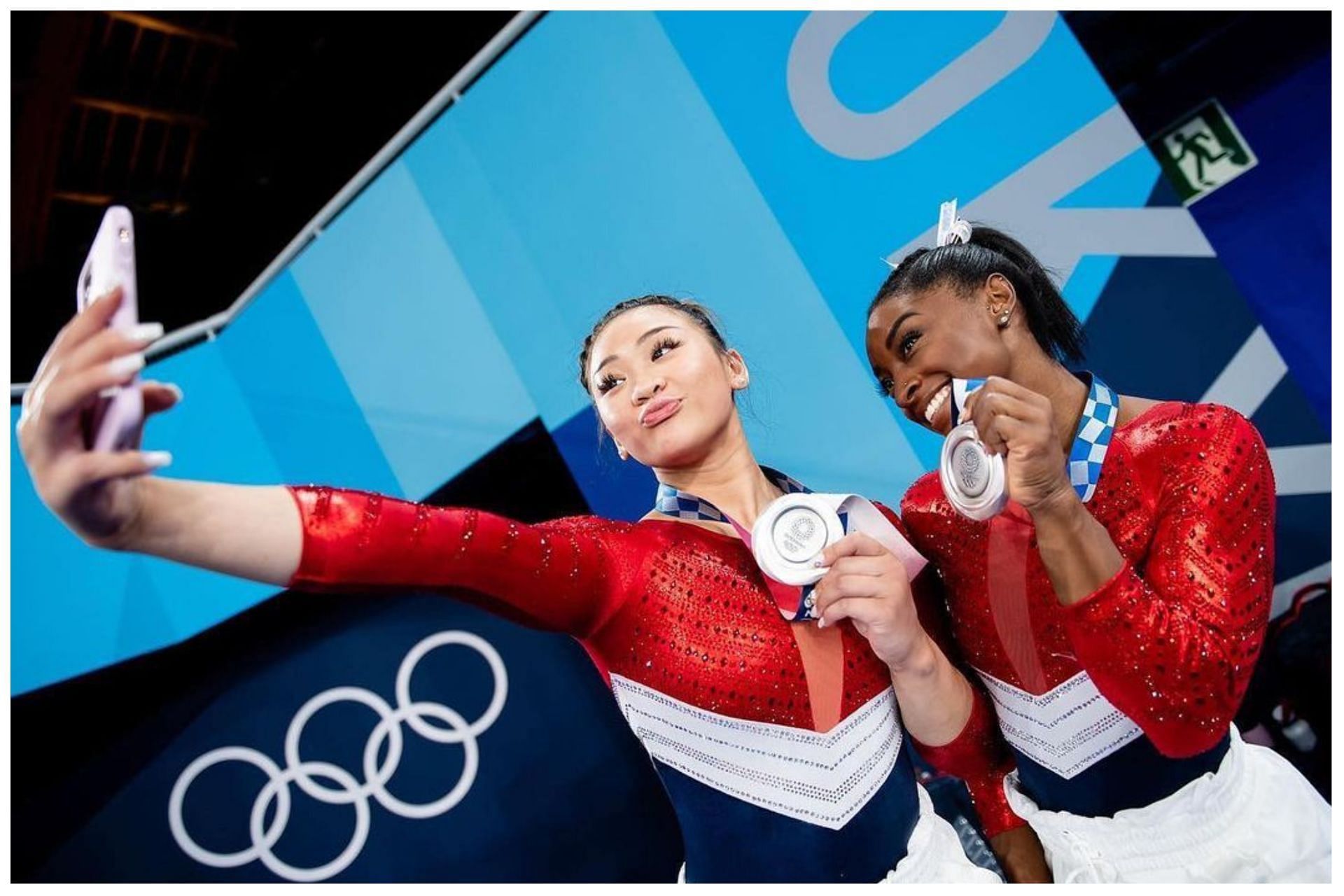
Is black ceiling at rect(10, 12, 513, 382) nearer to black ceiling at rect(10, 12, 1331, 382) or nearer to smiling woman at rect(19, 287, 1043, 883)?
black ceiling at rect(10, 12, 1331, 382)

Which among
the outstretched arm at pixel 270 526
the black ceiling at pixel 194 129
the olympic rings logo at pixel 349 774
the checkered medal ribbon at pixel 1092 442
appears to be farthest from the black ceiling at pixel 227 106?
the outstretched arm at pixel 270 526

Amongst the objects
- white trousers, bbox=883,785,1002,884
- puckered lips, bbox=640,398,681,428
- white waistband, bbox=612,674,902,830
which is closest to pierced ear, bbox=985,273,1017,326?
puckered lips, bbox=640,398,681,428

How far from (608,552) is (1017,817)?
111cm

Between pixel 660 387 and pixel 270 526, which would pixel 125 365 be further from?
pixel 660 387

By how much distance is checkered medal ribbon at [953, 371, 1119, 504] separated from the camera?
7.09 ft

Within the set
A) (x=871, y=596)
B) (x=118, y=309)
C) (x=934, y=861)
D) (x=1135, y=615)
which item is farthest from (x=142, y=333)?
(x=934, y=861)

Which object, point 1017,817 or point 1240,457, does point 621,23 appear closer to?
point 1240,457

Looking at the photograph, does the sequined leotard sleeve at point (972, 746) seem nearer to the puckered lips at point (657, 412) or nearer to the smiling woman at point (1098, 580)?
the smiling woman at point (1098, 580)

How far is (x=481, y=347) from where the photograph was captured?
3111mm

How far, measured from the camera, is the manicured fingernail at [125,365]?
4.86ft

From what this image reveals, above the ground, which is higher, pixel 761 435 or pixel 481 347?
pixel 481 347

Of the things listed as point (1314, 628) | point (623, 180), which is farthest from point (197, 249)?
point (1314, 628)

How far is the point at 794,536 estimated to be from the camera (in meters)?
2.14

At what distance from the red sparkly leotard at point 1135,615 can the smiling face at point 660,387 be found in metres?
0.54
